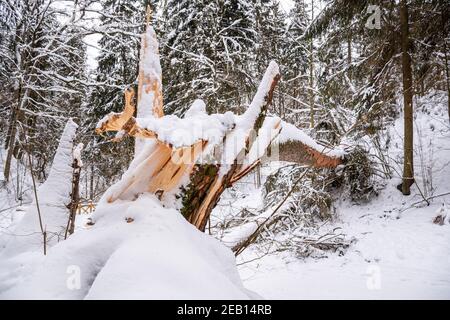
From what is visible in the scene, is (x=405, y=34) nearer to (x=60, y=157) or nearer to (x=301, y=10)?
(x=60, y=157)

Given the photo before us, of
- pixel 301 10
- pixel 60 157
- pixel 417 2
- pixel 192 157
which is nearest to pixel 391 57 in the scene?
pixel 417 2

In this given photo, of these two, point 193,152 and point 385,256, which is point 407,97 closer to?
point 385,256

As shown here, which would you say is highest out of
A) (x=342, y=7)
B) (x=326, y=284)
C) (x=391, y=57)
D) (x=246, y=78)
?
(x=342, y=7)

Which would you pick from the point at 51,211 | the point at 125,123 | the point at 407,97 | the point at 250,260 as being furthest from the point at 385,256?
the point at 51,211

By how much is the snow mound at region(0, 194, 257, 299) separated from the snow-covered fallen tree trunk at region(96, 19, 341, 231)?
318 millimetres

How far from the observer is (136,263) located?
129 centimetres

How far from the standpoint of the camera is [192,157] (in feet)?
7.32

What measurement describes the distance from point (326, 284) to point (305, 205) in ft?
8.35

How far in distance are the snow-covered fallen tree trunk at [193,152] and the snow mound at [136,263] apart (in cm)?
32

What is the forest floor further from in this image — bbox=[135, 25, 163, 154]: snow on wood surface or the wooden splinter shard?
the wooden splinter shard

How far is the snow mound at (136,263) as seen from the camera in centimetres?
117

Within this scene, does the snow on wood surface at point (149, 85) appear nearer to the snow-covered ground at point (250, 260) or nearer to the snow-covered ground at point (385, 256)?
the snow-covered ground at point (250, 260)

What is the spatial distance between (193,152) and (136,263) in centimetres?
107

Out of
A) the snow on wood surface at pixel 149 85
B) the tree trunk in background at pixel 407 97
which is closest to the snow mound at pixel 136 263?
the snow on wood surface at pixel 149 85
